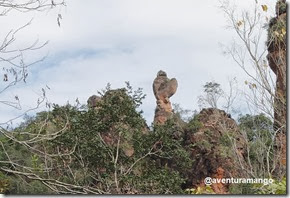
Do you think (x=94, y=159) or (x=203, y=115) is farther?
(x=203, y=115)

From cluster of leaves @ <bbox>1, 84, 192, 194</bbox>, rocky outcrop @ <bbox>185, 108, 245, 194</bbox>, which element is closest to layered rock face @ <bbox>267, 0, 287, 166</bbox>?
cluster of leaves @ <bbox>1, 84, 192, 194</bbox>

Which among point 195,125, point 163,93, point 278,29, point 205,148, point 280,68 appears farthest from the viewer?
point 163,93

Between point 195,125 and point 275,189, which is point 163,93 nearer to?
point 195,125

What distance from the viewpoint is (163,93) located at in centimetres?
1248

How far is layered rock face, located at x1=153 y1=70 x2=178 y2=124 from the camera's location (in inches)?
462

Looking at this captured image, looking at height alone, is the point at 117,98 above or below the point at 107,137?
above

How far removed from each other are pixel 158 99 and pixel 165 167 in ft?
17.6

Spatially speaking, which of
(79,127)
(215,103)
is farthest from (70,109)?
(215,103)

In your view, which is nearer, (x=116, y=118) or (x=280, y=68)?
(x=280, y=68)

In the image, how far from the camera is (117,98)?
7492 millimetres

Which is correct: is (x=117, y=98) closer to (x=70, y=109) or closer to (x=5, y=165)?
(x=70, y=109)

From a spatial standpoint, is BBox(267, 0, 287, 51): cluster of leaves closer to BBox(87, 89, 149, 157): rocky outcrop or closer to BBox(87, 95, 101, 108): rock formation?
BBox(87, 89, 149, 157): rocky outcrop

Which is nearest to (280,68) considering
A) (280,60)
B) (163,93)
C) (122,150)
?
(280,60)

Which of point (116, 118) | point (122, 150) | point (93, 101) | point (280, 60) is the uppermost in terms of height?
point (93, 101)
